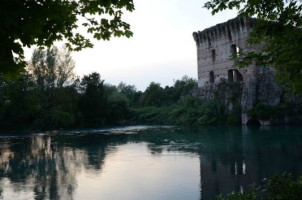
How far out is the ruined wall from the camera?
113ft

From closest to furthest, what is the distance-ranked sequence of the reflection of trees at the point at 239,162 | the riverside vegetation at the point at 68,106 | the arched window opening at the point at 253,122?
the reflection of trees at the point at 239,162, the arched window opening at the point at 253,122, the riverside vegetation at the point at 68,106

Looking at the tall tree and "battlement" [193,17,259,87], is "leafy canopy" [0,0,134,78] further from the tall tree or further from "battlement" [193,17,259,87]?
the tall tree

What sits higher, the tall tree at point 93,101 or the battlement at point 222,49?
the battlement at point 222,49

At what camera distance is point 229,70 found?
127 ft

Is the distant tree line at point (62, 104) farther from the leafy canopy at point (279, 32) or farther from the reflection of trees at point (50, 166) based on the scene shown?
the leafy canopy at point (279, 32)

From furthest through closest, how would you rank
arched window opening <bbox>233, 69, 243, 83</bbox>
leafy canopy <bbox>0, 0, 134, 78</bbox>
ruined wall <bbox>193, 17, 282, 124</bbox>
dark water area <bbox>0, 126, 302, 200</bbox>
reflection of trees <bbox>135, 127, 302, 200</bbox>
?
arched window opening <bbox>233, 69, 243, 83</bbox> < ruined wall <bbox>193, 17, 282, 124</bbox> < reflection of trees <bbox>135, 127, 302, 200</bbox> < dark water area <bbox>0, 126, 302, 200</bbox> < leafy canopy <bbox>0, 0, 134, 78</bbox>

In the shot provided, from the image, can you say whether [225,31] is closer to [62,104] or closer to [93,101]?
[93,101]

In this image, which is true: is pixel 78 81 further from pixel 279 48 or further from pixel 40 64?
pixel 279 48

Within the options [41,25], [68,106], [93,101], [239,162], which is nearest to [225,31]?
[93,101]

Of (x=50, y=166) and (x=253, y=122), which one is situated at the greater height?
(x=253, y=122)

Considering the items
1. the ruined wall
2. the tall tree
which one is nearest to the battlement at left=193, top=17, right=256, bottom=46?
the ruined wall

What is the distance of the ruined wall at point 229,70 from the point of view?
113 ft

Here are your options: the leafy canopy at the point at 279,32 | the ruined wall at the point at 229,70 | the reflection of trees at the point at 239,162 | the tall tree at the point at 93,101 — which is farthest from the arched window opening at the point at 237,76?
the leafy canopy at the point at 279,32

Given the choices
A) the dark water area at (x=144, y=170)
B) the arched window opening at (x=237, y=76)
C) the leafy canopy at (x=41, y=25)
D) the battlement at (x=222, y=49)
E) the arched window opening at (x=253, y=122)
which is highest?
the battlement at (x=222, y=49)
